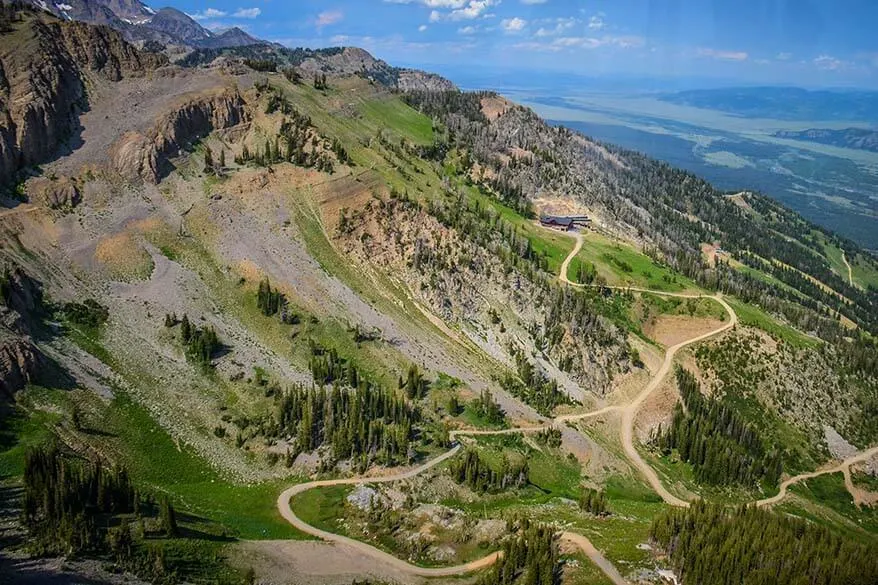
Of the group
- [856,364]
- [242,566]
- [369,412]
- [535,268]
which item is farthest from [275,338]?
[856,364]

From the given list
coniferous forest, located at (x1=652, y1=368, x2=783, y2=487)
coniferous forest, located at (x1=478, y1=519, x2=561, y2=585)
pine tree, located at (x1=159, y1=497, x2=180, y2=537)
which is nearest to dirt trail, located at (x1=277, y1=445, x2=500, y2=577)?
coniferous forest, located at (x1=478, y1=519, x2=561, y2=585)

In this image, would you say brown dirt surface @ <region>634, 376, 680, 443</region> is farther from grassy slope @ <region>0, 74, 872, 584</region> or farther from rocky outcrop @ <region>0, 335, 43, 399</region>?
rocky outcrop @ <region>0, 335, 43, 399</region>

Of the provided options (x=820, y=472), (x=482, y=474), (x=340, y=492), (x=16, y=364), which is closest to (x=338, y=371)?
(x=340, y=492)

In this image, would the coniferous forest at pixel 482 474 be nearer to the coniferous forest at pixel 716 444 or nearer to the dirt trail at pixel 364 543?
the dirt trail at pixel 364 543

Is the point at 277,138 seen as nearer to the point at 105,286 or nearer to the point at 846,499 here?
the point at 105,286

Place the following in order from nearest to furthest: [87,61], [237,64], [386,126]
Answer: [87,61] → [237,64] → [386,126]

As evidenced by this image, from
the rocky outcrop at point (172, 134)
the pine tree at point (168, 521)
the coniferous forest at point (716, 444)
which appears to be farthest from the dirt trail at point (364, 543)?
the rocky outcrop at point (172, 134)
